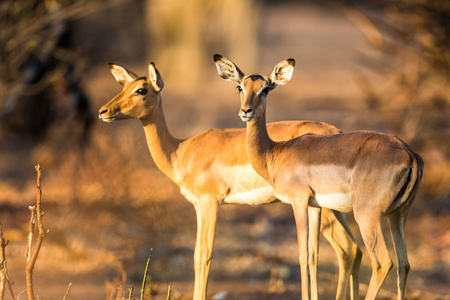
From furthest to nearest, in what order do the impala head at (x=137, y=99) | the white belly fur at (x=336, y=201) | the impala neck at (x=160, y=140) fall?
the impala neck at (x=160, y=140) < the impala head at (x=137, y=99) < the white belly fur at (x=336, y=201)

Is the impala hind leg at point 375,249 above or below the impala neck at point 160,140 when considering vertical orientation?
below

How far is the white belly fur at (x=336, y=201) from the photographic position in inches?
213

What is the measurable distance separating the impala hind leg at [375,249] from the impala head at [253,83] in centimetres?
107

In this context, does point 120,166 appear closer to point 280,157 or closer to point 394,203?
point 280,157

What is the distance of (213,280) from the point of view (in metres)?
8.91

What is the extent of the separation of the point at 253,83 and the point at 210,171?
42.8 inches

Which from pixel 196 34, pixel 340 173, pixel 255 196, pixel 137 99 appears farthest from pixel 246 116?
pixel 196 34

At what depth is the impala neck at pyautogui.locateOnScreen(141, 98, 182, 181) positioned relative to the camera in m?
6.63

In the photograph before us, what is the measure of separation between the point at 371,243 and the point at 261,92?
4.45 feet

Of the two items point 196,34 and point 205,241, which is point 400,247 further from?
point 196,34

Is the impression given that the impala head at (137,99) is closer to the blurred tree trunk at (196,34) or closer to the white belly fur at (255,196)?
the white belly fur at (255,196)

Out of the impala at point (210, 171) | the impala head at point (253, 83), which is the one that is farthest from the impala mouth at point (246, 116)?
the impala at point (210, 171)

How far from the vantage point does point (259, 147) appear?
5898 mm

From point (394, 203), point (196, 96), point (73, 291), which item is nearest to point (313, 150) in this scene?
point (394, 203)
